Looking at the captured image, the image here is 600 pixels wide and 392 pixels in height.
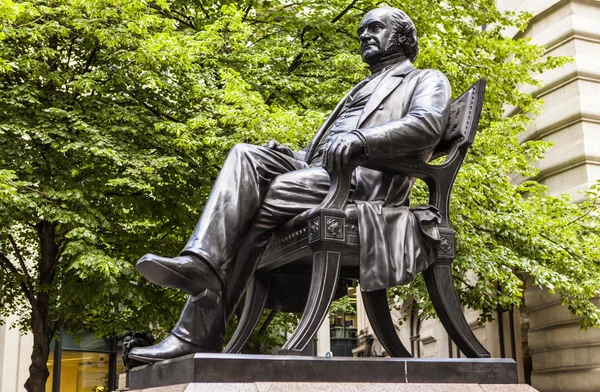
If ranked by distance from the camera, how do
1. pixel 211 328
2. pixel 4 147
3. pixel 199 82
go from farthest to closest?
pixel 199 82 < pixel 4 147 < pixel 211 328

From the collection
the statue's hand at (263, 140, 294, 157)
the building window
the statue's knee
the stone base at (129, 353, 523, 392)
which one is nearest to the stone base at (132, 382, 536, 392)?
the stone base at (129, 353, 523, 392)

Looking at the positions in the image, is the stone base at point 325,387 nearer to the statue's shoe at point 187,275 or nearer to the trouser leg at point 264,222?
the statue's shoe at point 187,275

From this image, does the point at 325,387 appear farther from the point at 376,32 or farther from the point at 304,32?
the point at 304,32

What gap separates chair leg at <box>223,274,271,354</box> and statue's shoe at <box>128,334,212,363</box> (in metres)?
0.42

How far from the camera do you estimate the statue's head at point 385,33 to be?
5520 millimetres

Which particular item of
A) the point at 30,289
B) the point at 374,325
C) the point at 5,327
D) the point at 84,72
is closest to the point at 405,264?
the point at 374,325

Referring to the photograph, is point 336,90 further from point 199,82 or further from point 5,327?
point 5,327

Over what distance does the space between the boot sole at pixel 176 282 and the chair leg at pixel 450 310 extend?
4.48 ft

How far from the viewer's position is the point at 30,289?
14.3 m

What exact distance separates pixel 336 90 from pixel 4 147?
5619mm

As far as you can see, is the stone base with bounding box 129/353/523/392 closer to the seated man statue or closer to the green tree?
the seated man statue

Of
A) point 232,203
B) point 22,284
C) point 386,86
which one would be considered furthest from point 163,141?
point 232,203

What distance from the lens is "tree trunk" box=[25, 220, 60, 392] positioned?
539 inches

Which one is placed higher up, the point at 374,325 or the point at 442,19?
the point at 442,19
